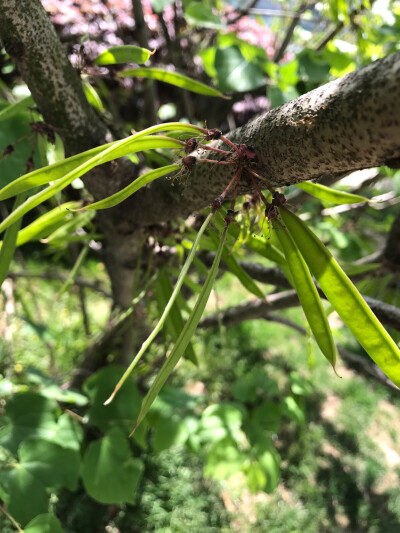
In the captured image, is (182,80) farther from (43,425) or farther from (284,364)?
(284,364)

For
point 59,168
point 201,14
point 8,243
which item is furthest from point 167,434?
point 201,14

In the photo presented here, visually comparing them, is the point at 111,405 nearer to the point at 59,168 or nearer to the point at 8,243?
the point at 8,243

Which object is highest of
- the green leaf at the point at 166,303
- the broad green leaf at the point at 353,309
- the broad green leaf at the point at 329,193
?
the broad green leaf at the point at 329,193

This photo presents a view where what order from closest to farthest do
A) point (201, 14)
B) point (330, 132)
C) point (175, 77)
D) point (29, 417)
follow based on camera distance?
point (330, 132) → point (175, 77) → point (29, 417) → point (201, 14)

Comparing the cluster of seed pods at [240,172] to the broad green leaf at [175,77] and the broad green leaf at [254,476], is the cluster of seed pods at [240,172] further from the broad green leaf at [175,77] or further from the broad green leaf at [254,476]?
the broad green leaf at [254,476]

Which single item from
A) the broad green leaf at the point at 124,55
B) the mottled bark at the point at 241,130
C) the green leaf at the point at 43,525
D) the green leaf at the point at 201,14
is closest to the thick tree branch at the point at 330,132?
the mottled bark at the point at 241,130

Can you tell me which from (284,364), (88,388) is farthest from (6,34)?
(284,364)
